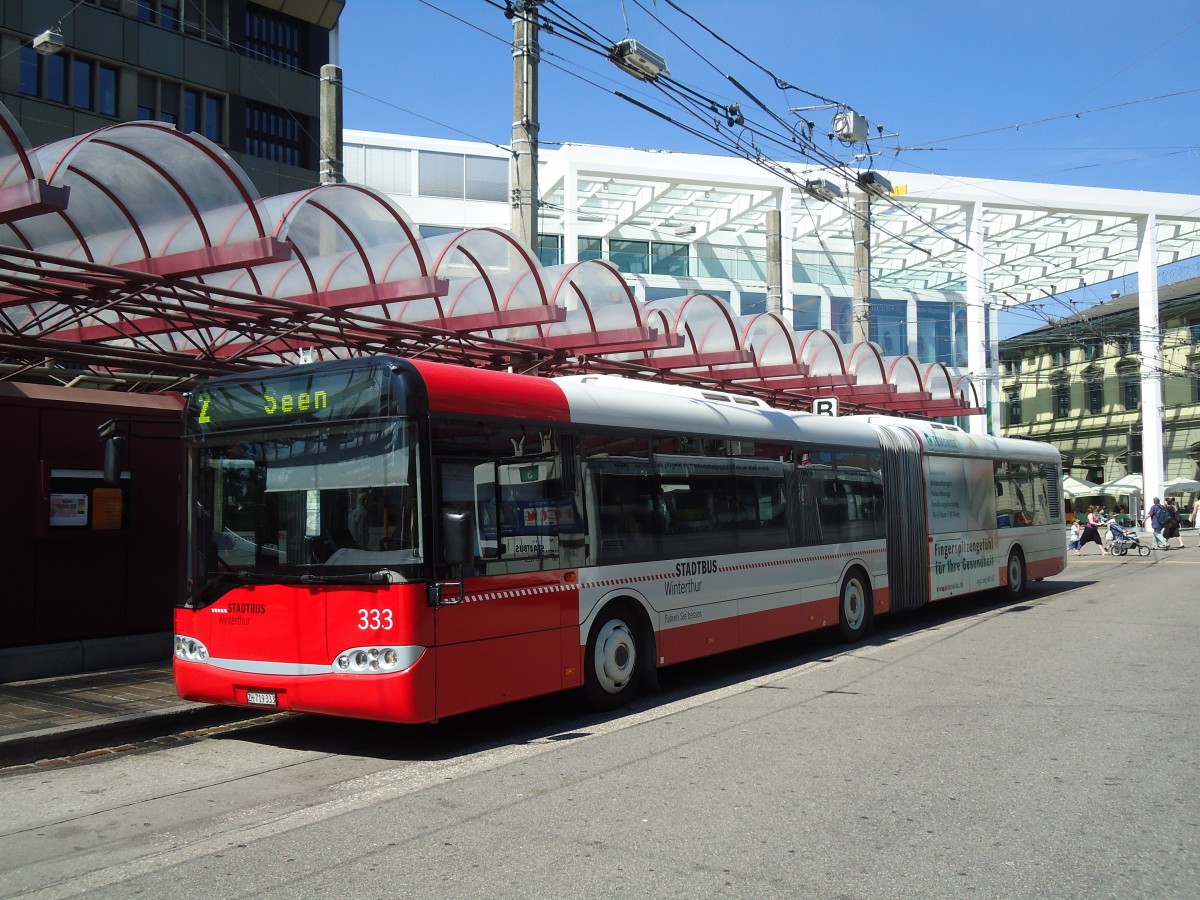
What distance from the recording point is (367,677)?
7.68 m

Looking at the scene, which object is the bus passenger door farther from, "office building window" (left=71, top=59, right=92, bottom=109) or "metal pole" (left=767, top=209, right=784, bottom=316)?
"office building window" (left=71, top=59, right=92, bottom=109)

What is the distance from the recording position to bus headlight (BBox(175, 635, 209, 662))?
28.0ft

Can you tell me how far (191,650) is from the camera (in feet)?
28.3

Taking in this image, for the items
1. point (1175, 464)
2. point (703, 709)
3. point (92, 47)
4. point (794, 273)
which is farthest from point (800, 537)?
point (1175, 464)

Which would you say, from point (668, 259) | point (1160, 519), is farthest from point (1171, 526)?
point (668, 259)

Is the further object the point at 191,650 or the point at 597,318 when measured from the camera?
A: the point at 597,318

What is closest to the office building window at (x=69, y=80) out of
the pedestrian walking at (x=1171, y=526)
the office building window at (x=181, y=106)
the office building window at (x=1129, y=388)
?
the office building window at (x=181, y=106)

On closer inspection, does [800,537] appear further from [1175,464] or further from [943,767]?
[1175,464]

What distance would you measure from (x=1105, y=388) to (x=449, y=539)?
61965mm

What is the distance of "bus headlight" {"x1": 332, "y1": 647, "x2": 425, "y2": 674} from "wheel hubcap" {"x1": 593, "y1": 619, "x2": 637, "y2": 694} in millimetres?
2270

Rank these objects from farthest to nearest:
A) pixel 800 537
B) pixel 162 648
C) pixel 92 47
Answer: pixel 92 47 → pixel 800 537 → pixel 162 648

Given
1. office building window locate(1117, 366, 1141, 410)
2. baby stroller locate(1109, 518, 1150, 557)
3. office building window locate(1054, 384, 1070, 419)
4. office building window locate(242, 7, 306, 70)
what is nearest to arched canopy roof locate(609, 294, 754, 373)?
office building window locate(242, 7, 306, 70)

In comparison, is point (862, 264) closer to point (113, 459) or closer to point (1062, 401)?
point (113, 459)

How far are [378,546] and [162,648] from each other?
5.52 metres
